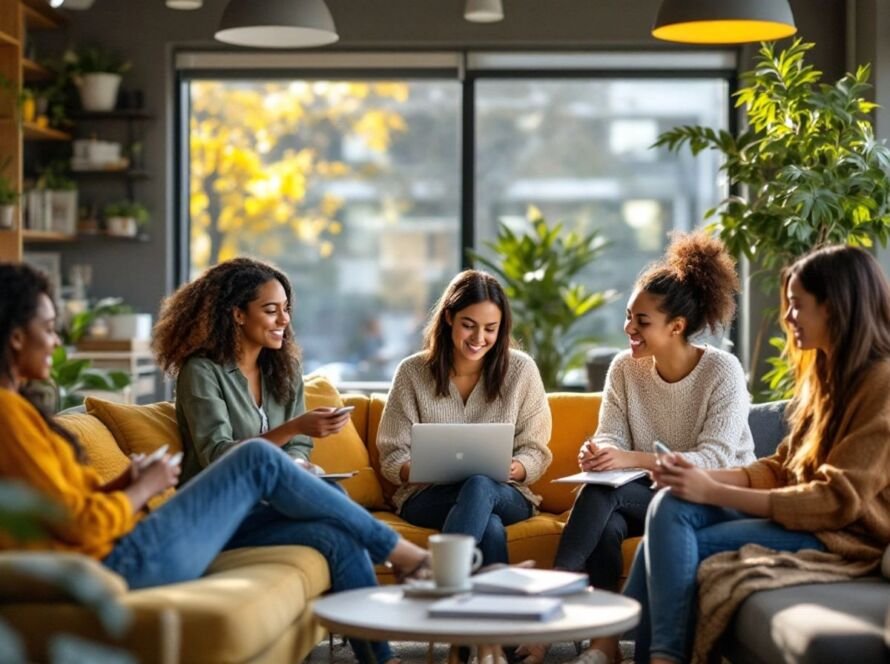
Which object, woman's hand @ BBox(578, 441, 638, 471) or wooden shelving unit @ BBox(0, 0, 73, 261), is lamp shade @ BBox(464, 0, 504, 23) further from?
woman's hand @ BBox(578, 441, 638, 471)

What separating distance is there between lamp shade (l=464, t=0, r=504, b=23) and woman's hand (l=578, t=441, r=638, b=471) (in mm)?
3494

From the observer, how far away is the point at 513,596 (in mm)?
2553

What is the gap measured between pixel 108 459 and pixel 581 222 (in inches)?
170

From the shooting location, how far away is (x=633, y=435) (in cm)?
385

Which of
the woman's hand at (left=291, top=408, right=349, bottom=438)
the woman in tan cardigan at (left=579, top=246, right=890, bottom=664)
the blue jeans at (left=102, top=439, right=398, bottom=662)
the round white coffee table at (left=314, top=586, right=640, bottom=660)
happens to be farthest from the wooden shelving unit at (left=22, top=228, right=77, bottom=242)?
the round white coffee table at (left=314, top=586, right=640, bottom=660)

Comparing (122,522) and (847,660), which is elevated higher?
(122,522)

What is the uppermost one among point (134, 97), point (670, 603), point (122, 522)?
point (134, 97)

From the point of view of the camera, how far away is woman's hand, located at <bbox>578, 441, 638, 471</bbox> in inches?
143

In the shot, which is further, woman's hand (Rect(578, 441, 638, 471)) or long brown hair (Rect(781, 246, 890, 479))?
woman's hand (Rect(578, 441, 638, 471))

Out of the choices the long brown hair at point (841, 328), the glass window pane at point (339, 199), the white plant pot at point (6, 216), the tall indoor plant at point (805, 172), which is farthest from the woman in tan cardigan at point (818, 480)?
the glass window pane at point (339, 199)

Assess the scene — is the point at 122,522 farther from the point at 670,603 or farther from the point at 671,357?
the point at 671,357

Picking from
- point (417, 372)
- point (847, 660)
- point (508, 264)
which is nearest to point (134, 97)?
point (508, 264)

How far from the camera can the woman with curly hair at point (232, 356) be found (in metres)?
3.63

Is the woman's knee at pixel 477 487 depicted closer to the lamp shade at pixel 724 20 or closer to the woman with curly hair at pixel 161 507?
the woman with curly hair at pixel 161 507
